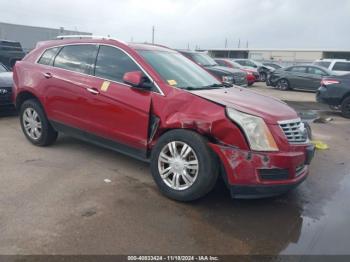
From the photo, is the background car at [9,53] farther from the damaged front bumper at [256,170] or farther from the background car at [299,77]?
the damaged front bumper at [256,170]

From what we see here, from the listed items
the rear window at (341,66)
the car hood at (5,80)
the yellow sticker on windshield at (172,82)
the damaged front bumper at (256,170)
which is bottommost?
the damaged front bumper at (256,170)

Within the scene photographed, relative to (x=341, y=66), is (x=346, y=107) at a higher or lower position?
lower

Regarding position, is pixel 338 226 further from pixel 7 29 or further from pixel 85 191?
pixel 7 29

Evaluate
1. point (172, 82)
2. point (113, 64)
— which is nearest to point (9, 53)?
point (113, 64)

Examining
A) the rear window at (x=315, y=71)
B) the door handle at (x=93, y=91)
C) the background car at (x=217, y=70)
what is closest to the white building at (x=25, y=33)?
the background car at (x=217, y=70)

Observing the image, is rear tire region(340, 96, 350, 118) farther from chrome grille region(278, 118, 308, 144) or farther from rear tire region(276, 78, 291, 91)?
rear tire region(276, 78, 291, 91)

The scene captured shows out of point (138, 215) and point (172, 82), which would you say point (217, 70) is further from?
point (138, 215)

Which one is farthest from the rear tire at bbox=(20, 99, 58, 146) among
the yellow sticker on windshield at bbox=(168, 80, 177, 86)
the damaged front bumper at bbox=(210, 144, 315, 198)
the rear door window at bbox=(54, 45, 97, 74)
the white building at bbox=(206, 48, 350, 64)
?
the white building at bbox=(206, 48, 350, 64)

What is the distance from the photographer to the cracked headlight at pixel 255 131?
369 centimetres

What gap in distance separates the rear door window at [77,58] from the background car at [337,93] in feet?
25.9

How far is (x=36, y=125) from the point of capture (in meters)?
5.79

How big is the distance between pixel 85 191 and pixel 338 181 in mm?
3412

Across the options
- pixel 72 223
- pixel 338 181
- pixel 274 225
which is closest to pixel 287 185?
pixel 274 225

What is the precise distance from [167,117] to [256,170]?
114 centimetres
